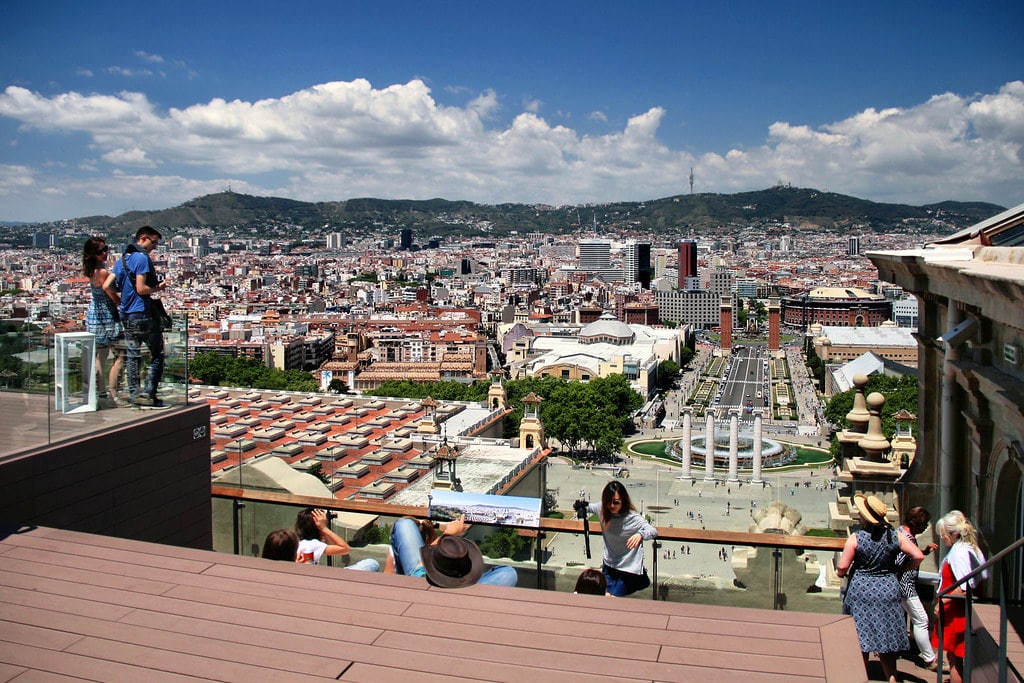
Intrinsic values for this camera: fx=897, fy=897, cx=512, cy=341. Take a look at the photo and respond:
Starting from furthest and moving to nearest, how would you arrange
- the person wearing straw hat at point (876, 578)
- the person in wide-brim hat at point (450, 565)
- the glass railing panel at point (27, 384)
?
1. the glass railing panel at point (27, 384)
2. the person wearing straw hat at point (876, 578)
3. the person in wide-brim hat at point (450, 565)

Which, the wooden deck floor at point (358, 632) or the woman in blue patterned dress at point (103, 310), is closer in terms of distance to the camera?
the wooden deck floor at point (358, 632)

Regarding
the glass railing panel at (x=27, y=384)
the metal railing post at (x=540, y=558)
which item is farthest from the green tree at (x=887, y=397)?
the glass railing panel at (x=27, y=384)

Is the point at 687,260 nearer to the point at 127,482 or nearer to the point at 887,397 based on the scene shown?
the point at 887,397

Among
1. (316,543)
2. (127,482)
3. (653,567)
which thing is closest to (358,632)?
(316,543)

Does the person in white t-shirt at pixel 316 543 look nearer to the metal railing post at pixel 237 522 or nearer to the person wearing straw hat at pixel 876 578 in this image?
the metal railing post at pixel 237 522

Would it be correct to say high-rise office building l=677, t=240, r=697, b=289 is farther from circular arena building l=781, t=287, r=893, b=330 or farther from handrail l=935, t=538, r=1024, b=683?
handrail l=935, t=538, r=1024, b=683

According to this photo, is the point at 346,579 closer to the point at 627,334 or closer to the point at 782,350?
the point at 627,334

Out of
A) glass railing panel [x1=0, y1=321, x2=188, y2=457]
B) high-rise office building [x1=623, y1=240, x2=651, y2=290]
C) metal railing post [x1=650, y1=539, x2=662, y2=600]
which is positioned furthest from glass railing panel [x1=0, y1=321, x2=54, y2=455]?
high-rise office building [x1=623, y1=240, x2=651, y2=290]
